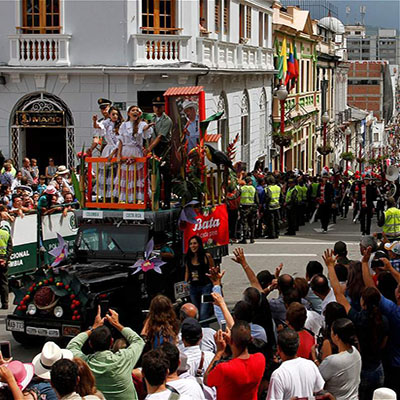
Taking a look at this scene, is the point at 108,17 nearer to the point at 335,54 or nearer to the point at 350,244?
the point at 350,244

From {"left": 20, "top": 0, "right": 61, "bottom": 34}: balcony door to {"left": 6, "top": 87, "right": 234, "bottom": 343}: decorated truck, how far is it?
10.8 metres

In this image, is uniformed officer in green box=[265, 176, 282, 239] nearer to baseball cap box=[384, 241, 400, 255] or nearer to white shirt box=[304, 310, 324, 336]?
baseball cap box=[384, 241, 400, 255]

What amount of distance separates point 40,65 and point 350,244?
10438 mm

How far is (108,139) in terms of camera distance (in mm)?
15359

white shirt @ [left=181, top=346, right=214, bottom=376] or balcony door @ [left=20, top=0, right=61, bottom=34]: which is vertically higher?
balcony door @ [left=20, top=0, right=61, bottom=34]

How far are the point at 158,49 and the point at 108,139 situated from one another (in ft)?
38.9

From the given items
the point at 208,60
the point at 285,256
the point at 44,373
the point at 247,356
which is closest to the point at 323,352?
the point at 247,356

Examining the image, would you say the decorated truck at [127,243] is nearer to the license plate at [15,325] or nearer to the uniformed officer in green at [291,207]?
the license plate at [15,325]

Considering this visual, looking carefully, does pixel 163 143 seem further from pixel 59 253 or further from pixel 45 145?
pixel 45 145

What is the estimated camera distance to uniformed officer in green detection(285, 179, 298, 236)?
2489 centimetres

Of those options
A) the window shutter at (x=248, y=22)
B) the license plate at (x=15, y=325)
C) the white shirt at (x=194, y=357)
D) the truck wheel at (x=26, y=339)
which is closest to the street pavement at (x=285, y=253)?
the truck wheel at (x=26, y=339)

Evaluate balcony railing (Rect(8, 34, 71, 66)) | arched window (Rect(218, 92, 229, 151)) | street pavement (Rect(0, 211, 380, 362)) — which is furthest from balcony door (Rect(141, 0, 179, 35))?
street pavement (Rect(0, 211, 380, 362))

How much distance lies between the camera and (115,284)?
1305 cm

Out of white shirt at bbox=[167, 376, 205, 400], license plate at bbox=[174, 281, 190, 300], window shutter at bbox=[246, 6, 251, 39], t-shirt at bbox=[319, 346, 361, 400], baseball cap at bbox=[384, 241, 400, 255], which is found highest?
window shutter at bbox=[246, 6, 251, 39]
